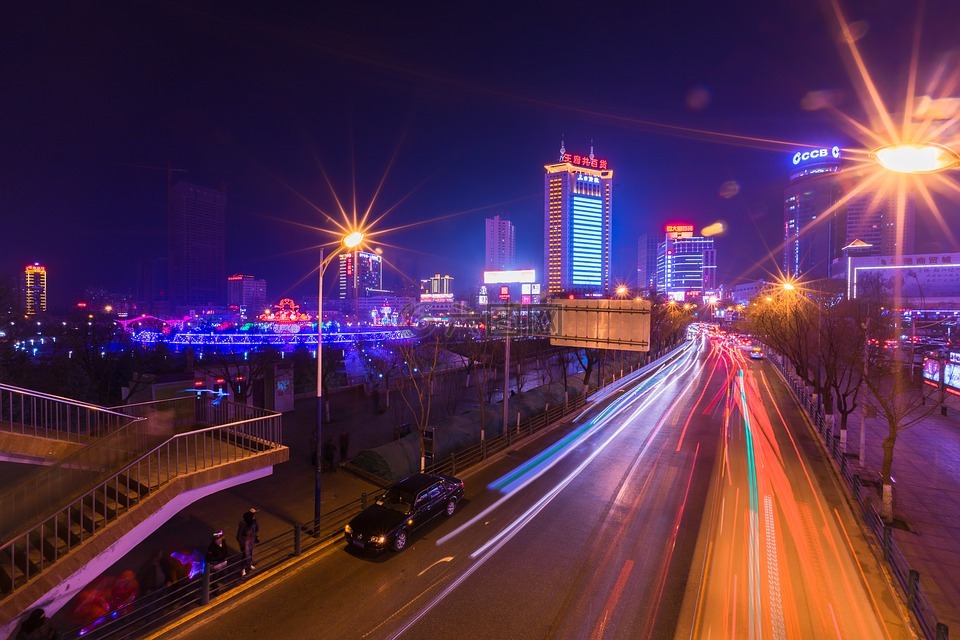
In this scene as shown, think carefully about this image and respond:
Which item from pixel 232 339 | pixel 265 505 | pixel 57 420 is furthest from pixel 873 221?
pixel 57 420

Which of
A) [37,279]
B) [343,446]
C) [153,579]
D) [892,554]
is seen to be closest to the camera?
[153,579]

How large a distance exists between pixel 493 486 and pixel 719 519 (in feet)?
26.1

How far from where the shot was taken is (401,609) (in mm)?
9469

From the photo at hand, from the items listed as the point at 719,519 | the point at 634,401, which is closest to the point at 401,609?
the point at 719,519

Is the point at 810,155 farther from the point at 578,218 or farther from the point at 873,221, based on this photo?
the point at 578,218

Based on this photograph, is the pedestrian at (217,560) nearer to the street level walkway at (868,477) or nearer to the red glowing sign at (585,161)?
the street level walkway at (868,477)

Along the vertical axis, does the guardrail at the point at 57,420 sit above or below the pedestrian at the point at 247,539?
above

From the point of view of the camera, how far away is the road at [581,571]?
29.5ft

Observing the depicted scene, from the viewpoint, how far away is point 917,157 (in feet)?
14.5

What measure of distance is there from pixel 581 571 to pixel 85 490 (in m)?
11.6

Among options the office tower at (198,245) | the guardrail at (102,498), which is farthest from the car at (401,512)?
the office tower at (198,245)

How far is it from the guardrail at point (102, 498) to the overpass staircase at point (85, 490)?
0.07ft

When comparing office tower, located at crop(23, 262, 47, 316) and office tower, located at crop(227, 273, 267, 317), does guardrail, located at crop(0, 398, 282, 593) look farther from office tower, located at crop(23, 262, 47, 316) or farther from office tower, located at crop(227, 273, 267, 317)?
office tower, located at crop(227, 273, 267, 317)

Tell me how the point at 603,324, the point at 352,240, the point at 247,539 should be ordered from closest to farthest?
1. the point at 247,539
2. the point at 352,240
3. the point at 603,324
